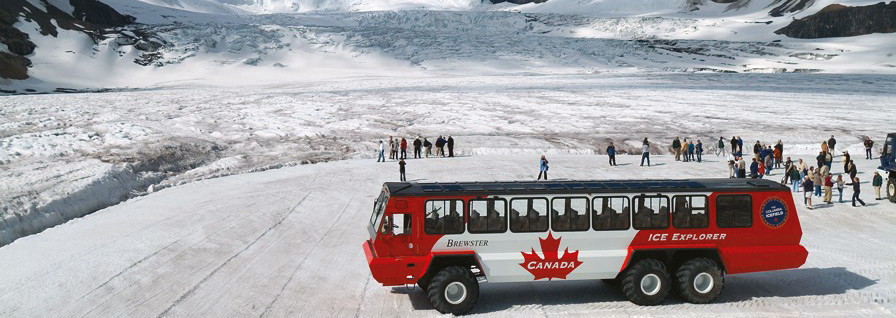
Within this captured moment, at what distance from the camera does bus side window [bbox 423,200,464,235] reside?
1322 centimetres

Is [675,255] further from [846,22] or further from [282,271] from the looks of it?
[846,22]

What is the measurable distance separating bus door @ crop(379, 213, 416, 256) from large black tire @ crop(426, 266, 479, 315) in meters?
0.77

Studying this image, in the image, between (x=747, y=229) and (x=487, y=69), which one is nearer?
(x=747, y=229)

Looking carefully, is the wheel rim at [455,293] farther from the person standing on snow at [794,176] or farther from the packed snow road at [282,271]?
the person standing on snow at [794,176]

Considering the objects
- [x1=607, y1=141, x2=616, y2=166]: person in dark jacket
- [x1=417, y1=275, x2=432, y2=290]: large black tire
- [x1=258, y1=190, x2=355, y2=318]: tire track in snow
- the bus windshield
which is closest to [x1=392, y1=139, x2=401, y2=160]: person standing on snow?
[x1=607, y1=141, x2=616, y2=166]: person in dark jacket

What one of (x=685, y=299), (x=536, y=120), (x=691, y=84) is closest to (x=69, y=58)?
(x=536, y=120)

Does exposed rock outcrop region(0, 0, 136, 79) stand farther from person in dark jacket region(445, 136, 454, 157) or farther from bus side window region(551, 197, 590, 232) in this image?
bus side window region(551, 197, 590, 232)

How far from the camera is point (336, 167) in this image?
3516 cm

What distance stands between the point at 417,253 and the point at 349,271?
414 centimetres

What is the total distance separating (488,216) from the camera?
1328cm

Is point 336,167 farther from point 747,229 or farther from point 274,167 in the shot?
point 747,229

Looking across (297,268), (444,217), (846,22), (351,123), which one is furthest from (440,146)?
(846,22)

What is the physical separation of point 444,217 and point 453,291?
1.38 m

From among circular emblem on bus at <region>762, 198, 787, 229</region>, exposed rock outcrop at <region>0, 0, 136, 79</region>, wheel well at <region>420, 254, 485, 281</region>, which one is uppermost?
exposed rock outcrop at <region>0, 0, 136, 79</region>
